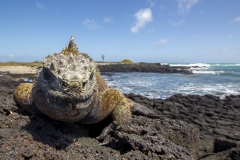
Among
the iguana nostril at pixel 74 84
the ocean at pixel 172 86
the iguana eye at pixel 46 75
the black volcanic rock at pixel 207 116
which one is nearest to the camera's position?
the iguana nostril at pixel 74 84

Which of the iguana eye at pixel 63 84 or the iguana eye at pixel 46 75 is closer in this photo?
the iguana eye at pixel 63 84

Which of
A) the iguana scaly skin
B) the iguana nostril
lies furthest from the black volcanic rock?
the iguana nostril

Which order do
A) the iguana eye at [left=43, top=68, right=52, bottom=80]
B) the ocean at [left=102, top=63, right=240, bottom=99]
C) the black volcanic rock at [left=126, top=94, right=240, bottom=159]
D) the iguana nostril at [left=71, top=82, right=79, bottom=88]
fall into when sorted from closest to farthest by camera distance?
the iguana nostril at [left=71, top=82, right=79, bottom=88] → the iguana eye at [left=43, top=68, right=52, bottom=80] → the black volcanic rock at [left=126, top=94, right=240, bottom=159] → the ocean at [left=102, top=63, right=240, bottom=99]

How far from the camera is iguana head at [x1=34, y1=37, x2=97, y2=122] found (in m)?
2.27

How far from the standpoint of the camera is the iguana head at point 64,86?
7.43ft

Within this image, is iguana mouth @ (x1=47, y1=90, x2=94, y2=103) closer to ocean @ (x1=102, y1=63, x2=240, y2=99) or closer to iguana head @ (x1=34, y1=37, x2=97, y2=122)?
iguana head @ (x1=34, y1=37, x2=97, y2=122)

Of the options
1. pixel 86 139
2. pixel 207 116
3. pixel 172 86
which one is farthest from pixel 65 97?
pixel 172 86

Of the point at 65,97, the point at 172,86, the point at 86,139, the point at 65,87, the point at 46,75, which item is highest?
the point at 46,75

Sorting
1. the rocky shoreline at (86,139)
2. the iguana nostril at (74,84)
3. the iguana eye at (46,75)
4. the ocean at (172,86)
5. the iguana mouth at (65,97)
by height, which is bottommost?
the ocean at (172,86)

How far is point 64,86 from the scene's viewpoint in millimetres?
2254

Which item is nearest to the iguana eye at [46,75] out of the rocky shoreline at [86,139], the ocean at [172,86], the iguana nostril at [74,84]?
the iguana nostril at [74,84]

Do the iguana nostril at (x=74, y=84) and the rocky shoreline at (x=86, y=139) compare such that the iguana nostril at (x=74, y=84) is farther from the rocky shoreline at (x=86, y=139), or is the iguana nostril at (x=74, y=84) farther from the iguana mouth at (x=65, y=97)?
the rocky shoreline at (x=86, y=139)

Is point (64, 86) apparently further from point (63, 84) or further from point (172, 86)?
point (172, 86)

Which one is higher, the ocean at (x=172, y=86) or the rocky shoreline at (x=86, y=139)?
the rocky shoreline at (x=86, y=139)
